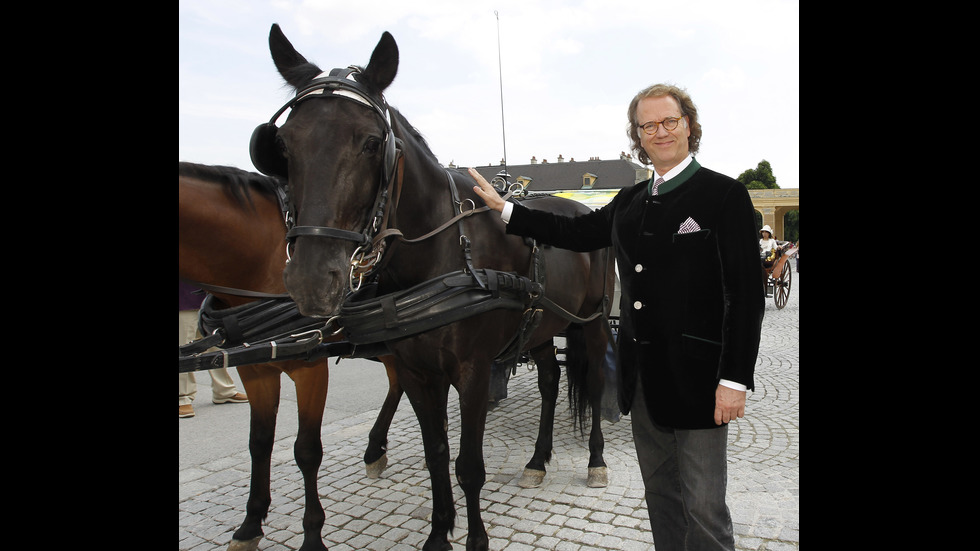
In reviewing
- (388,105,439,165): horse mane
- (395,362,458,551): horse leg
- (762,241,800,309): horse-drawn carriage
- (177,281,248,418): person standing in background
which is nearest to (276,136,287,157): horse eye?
(388,105,439,165): horse mane

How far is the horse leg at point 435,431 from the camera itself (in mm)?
2859

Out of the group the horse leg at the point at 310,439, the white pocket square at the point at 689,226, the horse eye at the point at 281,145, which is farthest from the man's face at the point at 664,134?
the horse leg at the point at 310,439

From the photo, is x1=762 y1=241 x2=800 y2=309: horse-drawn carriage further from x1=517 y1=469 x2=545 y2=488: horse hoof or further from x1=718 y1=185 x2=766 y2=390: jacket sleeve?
x1=718 y1=185 x2=766 y2=390: jacket sleeve

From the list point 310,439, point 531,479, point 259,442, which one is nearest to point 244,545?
point 259,442

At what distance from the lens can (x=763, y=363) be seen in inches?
309

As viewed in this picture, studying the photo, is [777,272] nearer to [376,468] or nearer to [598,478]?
[598,478]

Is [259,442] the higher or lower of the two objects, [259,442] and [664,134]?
the lower

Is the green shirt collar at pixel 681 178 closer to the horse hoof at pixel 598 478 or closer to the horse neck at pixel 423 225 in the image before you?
the horse neck at pixel 423 225

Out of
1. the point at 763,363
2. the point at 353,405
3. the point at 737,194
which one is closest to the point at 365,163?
the point at 737,194

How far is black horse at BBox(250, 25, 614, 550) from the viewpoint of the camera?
1.97 meters

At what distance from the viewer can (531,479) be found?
390cm

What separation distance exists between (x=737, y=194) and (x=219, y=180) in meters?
2.18

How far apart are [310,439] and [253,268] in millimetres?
966

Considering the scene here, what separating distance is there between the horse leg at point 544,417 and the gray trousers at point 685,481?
5.85 ft
